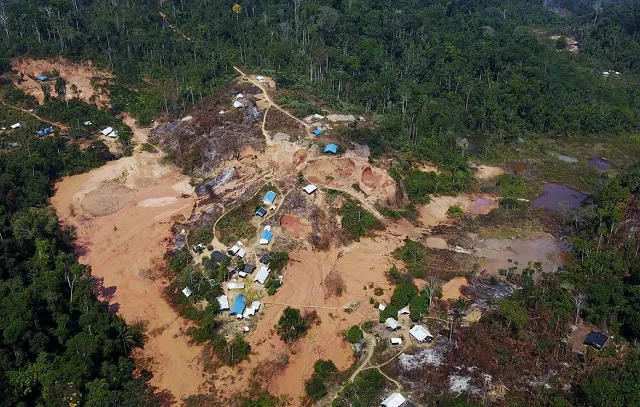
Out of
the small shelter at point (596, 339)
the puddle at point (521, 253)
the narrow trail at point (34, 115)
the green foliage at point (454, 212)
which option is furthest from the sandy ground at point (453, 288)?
the narrow trail at point (34, 115)

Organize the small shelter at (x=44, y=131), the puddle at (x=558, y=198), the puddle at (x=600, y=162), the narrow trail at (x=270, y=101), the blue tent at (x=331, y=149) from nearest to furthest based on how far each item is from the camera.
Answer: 1. the blue tent at (x=331, y=149)
2. the puddle at (x=558, y=198)
3. the narrow trail at (x=270, y=101)
4. the small shelter at (x=44, y=131)
5. the puddle at (x=600, y=162)

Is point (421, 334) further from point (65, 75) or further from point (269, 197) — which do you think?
point (65, 75)

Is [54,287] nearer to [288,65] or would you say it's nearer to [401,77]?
[288,65]

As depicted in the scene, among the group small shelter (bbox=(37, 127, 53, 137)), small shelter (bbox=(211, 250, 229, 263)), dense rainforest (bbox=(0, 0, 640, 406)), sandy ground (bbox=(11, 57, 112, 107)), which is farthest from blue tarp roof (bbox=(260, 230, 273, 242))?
sandy ground (bbox=(11, 57, 112, 107))

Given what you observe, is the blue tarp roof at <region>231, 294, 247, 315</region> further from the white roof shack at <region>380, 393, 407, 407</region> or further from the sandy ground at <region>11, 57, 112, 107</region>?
the sandy ground at <region>11, 57, 112, 107</region>

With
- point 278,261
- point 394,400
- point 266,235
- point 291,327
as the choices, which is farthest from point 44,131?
point 394,400

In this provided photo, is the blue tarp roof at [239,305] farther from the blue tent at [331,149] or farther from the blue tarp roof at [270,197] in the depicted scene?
the blue tent at [331,149]
